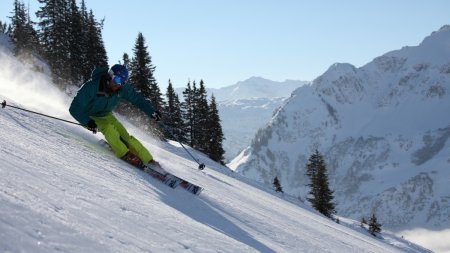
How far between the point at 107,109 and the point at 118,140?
2.39 ft

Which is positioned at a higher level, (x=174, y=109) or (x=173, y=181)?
(x=174, y=109)

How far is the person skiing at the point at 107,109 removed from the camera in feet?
31.7

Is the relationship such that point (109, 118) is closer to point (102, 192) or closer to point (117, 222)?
point (102, 192)

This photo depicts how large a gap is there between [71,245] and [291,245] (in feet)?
15.7

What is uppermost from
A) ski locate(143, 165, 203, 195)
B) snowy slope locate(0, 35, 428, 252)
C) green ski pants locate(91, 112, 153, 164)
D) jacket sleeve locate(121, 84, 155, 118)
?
jacket sleeve locate(121, 84, 155, 118)

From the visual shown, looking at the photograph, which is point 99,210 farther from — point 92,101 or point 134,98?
point 134,98

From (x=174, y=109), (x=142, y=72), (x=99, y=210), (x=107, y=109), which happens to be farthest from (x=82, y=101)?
(x=174, y=109)

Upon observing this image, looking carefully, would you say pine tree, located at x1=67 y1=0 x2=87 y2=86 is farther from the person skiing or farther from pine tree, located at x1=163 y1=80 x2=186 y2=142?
the person skiing

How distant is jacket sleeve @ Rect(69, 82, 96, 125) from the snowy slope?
1.96 ft

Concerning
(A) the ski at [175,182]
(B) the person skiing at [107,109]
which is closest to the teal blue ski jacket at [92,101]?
(B) the person skiing at [107,109]

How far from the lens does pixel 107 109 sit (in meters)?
10.2

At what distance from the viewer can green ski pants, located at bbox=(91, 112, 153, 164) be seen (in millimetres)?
10008

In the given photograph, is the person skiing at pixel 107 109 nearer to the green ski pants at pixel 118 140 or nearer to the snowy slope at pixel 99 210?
the green ski pants at pixel 118 140

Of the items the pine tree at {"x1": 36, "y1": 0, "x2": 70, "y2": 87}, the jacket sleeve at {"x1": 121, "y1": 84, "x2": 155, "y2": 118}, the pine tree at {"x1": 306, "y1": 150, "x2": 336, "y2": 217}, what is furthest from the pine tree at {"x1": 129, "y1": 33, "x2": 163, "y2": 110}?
the jacket sleeve at {"x1": 121, "y1": 84, "x2": 155, "y2": 118}
